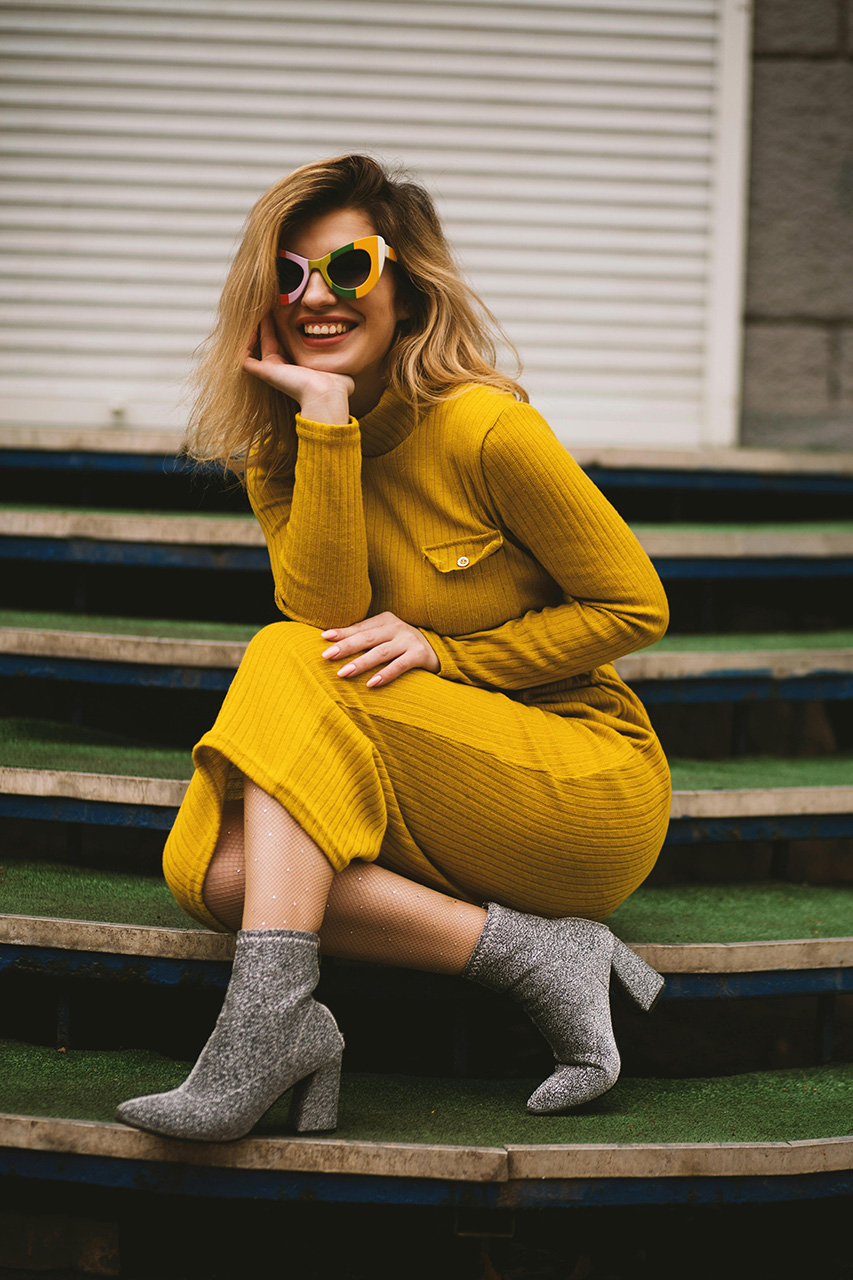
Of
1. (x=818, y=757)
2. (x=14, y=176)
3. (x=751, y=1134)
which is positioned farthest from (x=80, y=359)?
(x=751, y=1134)

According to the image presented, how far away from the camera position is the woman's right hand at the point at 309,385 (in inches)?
66.8

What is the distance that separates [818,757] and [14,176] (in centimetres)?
344

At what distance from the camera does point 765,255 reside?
3990 mm

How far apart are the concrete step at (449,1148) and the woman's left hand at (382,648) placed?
687mm

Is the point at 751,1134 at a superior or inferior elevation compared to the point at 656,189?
inferior

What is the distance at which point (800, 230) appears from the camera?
397cm

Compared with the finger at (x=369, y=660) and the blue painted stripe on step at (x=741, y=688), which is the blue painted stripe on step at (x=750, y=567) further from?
the finger at (x=369, y=660)

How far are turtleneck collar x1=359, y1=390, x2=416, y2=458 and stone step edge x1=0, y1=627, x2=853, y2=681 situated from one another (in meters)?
0.82

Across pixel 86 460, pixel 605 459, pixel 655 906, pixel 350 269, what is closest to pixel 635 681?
pixel 655 906

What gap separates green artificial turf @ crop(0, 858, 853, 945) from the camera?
196 centimetres

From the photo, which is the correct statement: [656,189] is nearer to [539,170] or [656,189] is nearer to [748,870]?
[539,170]

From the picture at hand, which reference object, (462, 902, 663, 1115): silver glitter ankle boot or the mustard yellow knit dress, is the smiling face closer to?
the mustard yellow knit dress

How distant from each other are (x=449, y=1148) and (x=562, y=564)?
0.90 metres

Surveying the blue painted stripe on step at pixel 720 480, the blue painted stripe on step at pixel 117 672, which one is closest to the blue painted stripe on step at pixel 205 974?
the blue painted stripe on step at pixel 117 672
